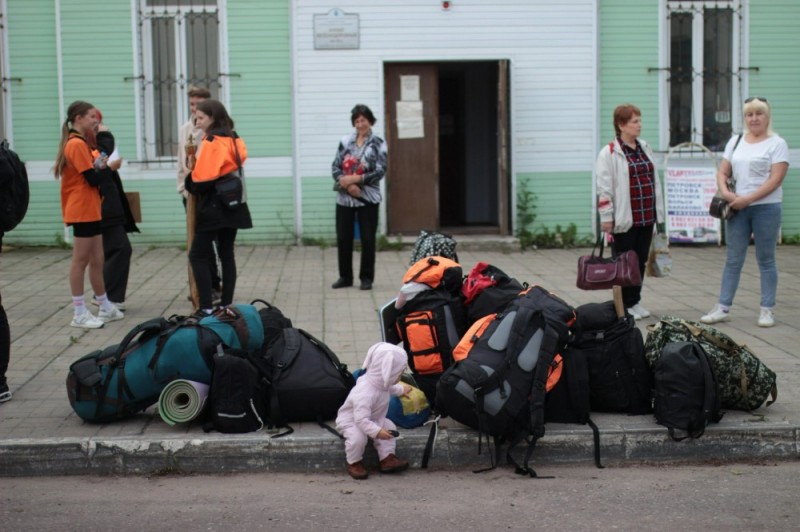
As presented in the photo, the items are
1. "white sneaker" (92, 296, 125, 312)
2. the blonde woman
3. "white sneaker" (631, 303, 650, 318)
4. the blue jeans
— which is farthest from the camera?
"white sneaker" (92, 296, 125, 312)

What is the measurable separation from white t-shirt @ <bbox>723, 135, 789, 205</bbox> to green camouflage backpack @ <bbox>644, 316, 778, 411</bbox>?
9.28ft

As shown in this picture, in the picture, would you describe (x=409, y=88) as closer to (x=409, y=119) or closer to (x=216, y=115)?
(x=409, y=119)

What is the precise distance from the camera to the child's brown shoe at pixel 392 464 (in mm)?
5879

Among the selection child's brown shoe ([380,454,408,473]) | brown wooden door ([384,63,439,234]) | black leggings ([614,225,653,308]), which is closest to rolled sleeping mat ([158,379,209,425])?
child's brown shoe ([380,454,408,473])

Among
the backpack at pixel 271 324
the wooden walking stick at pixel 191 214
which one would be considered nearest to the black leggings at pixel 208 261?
the wooden walking stick at pixel 191 214

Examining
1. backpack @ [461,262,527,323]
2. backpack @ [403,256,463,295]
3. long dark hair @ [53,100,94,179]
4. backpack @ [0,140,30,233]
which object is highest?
long dark hair @ [53,100,94,179]

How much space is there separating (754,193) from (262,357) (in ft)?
14.8

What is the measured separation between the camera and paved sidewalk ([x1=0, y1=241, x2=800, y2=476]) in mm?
5984

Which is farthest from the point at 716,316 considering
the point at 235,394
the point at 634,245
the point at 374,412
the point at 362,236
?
the point at 235,394

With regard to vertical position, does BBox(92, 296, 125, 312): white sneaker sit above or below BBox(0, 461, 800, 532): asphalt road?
above

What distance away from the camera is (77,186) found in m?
9.27

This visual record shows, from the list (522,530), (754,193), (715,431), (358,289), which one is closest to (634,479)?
(715,431)

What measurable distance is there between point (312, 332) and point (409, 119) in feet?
19.8

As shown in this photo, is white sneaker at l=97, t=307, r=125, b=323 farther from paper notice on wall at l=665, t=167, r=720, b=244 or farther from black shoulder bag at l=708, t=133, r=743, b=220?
paper notice on wall at l=665, t=167, r=720, b=244
